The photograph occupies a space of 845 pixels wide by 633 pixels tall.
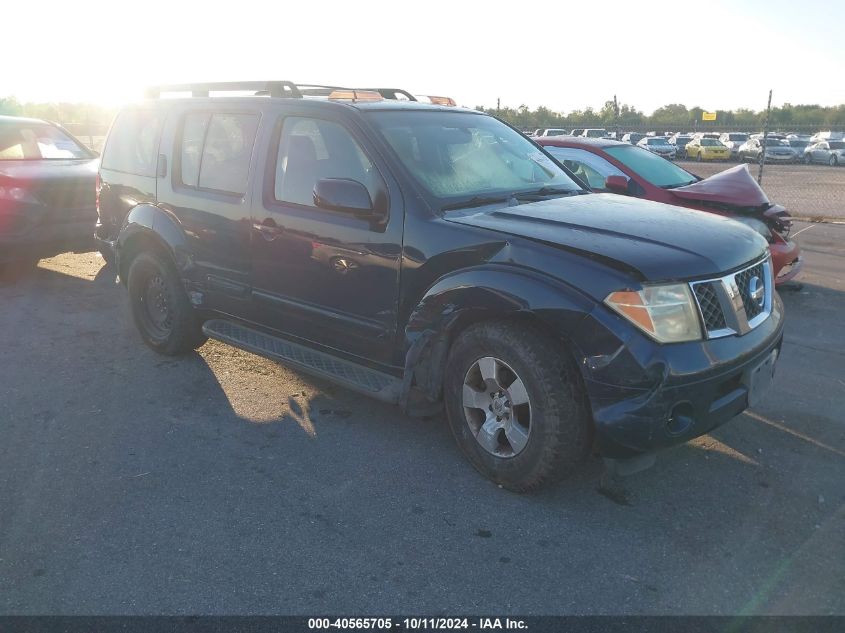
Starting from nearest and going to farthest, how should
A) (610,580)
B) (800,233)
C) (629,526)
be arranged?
(610,580) < (629,526) < (800,233)

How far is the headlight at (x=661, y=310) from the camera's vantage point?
2.88 m

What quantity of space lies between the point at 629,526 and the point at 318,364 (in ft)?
6.39

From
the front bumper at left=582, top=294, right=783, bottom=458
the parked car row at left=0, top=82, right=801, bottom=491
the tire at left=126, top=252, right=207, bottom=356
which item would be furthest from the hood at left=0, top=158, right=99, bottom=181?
the front bumper at left=582, top=294, right=783, bottom=458

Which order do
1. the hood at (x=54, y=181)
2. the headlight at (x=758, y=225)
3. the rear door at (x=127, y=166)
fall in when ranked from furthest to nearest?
the hood at (x=54, y=181) → the headlight at (x=758, y=225) → the rear door at (x=127, y=166)

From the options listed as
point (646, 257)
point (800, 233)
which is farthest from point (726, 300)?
point (800, 233)

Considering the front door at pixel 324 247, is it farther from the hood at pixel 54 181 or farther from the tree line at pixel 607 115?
the tree line at pixel 607 115

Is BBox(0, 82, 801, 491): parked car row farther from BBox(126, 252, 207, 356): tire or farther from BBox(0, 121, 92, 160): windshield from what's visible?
BBox(0, 121, 92, 160): windshield

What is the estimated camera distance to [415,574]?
9.12 feet

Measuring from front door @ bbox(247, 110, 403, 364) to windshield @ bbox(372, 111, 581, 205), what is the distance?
22 cm

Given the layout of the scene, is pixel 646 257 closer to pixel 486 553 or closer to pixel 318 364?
pixel 486 553

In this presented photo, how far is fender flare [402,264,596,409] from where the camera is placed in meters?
2.98

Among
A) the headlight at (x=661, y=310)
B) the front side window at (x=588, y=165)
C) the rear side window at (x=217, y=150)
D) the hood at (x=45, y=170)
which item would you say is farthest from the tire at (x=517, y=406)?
the hood at (x=45, y=170)

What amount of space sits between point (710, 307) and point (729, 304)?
138mm

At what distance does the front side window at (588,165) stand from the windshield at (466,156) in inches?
105
